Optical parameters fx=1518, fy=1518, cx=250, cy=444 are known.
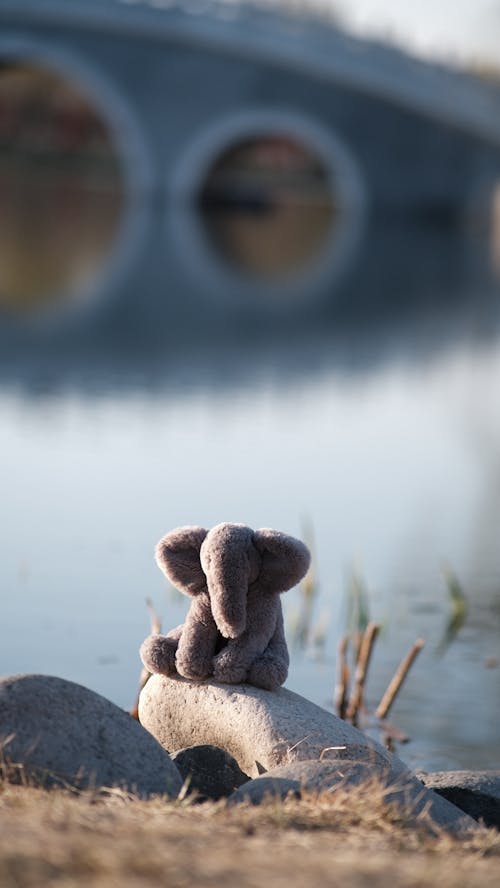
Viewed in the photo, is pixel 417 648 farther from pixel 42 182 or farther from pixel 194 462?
pixel 42 182

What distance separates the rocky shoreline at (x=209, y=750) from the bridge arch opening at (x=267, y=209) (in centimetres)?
1290

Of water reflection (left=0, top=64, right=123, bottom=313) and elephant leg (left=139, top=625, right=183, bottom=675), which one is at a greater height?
water reflection (left=0, top=64, right=123, bottom=313)

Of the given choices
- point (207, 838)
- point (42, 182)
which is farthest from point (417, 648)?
point (42, 182)

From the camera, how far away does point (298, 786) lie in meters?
2.97

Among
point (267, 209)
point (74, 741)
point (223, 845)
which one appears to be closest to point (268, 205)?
point (267, 209)

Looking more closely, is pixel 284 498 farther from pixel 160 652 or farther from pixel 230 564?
pixel 230 564

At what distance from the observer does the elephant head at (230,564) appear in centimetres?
351

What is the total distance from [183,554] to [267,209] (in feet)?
109

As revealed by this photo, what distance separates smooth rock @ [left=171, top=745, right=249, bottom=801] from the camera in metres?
3.38

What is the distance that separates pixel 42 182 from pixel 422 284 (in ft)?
71.3

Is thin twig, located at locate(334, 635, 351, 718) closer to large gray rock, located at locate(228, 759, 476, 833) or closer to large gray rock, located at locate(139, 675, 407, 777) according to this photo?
large gray rock, located at locate(139, 675, 407, 777)

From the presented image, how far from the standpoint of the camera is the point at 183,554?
143 inches

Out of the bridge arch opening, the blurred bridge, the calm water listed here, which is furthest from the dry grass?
the blurred bridge

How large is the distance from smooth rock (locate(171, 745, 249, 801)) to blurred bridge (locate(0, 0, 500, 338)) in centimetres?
2159
